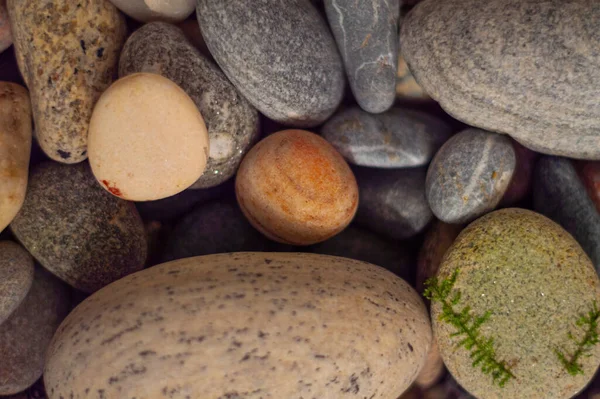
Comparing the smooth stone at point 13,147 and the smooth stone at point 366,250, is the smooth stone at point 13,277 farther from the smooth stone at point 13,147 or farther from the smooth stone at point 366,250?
the smooth stone at point 366,250

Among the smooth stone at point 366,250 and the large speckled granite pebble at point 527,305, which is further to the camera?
the smooth stone at point 366,250

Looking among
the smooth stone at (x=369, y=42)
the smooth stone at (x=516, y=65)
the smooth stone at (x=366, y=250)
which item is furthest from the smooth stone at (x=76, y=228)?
the smooth stone at (x=516, y=65)

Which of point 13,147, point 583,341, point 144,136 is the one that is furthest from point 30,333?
point 583,341

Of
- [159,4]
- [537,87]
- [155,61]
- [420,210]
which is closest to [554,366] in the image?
[420,210]

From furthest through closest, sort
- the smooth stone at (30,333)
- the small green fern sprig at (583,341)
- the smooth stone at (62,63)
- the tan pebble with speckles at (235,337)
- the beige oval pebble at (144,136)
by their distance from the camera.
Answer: the smooth stone at (30,333) < the smooth stone at (62,63) < the small green fern sprig at (583,341) < the beige oval pebble at (144,136) < the tan pebble with speckles at (235,337)

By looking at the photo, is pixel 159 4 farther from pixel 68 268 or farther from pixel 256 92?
pixel 68 268

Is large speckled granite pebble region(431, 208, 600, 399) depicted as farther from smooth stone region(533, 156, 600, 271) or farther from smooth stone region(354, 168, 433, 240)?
smooth stone region(354, 168, 433, 240)

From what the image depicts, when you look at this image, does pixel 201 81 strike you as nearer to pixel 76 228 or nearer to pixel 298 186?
pixel 298 186
